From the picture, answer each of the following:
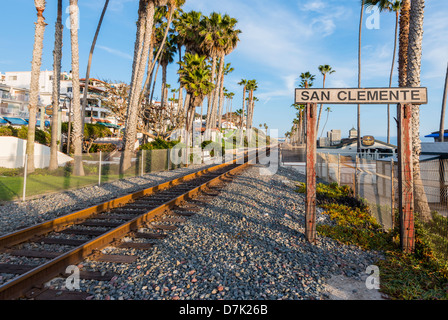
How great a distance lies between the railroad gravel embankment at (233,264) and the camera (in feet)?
12.8

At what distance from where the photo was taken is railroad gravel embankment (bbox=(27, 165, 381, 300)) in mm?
3895

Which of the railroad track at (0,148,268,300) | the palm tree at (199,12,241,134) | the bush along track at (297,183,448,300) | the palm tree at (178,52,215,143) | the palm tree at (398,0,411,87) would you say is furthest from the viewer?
the palm tree at (199,12,241,134)

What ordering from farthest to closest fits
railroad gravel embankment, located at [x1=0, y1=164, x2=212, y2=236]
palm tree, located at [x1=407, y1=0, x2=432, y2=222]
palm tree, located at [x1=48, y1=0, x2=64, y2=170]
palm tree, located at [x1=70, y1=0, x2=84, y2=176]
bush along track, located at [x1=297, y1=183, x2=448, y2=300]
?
palm tree, located at [x1=70, y1=0, x2=84, y2=176]
palm tree, located at [x1=48, y1=0, x2=64, y2=170]
palm tree, located at [x1=407, y1=0, x2=432, y2=222]
railroad gravel embankment, located at [x1=0, y1=164, x2=212, y2=236]
bush along track, located at [x1=297, y1=183, x2=448, y2=300]

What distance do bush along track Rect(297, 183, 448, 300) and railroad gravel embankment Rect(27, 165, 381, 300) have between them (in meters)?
0.36

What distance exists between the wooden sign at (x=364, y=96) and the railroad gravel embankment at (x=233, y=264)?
3.11m

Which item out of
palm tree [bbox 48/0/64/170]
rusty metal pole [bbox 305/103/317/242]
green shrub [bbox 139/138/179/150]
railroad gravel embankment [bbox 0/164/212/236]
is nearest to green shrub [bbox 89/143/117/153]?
green shrub [bbox 139/138/179/150]

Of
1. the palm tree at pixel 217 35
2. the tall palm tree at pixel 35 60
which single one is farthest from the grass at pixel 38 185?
the palm tree at pixel 217 35

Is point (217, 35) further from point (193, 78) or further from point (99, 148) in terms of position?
point (99, 148)

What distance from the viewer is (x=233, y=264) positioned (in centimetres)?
477

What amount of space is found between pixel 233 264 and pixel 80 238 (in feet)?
11.5

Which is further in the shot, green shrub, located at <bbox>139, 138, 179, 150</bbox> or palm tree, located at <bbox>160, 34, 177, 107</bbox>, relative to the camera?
palm tree, located at <bbox>160, 34, 177, 107</bbox>

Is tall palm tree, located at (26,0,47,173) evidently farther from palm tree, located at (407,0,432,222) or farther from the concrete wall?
palm tree, located at (407,0,432,222)
